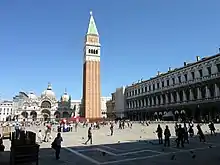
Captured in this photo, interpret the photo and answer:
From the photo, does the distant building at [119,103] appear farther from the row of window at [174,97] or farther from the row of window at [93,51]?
the row of window at [93,51]

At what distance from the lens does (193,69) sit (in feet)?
172

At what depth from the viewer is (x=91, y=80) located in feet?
288

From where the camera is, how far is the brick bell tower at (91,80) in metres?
86.2

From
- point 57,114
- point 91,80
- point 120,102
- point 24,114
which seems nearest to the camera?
point 91,80

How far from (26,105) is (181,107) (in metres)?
82.2

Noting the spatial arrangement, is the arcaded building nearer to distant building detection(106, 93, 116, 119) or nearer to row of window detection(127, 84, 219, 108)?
row of window detection(127, 84, 219, 108)

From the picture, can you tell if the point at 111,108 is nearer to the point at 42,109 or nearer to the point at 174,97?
the point at 42,109

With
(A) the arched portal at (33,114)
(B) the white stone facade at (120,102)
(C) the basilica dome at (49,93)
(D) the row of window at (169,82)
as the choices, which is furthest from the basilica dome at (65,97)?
(D) the row of window at (169,82)

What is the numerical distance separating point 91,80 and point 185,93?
40920 mm

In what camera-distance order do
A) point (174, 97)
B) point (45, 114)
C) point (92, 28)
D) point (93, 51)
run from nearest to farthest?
point (174, 97) → point (93, 51) → point (92, 28) → point (45, 114)

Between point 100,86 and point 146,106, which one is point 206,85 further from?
point 100,86

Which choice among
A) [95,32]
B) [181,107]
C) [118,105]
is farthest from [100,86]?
[181,107]

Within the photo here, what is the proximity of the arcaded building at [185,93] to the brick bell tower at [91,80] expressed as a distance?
55.6 ft

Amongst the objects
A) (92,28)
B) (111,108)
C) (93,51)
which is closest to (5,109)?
(111,108)
